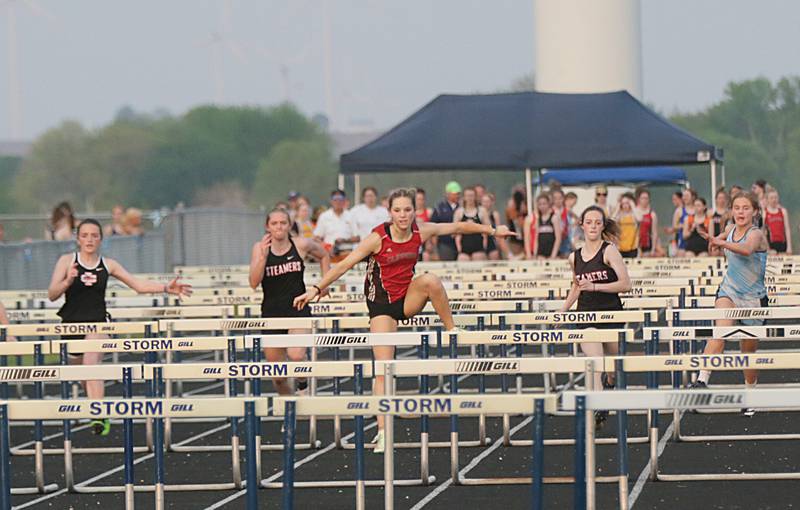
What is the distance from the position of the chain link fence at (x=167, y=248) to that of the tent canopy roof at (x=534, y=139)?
5179mm

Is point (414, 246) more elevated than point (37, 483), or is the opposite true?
point (414, 246)

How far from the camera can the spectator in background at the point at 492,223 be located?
26689 millimetres

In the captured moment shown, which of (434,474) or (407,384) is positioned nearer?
(434,474)

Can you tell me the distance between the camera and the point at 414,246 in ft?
41.1

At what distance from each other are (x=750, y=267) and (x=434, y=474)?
4.12 m

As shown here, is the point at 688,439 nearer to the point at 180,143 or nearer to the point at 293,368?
the point at 293,368

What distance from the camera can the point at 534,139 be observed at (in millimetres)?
28578

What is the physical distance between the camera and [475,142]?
28.5 m

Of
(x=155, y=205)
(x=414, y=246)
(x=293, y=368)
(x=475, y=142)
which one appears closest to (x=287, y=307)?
(x=414, y=246)

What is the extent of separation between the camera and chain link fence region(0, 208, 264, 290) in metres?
27.3

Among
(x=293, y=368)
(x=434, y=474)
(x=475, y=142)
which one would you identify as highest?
(x=475, y=142)

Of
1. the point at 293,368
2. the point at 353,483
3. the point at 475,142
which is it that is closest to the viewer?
the point at 293,368

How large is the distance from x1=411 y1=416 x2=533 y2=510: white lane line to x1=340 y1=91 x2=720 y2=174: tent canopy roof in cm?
1324

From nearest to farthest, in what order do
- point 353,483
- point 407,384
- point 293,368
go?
1. point 293,368
2. point 353,483
3. point 407,384
